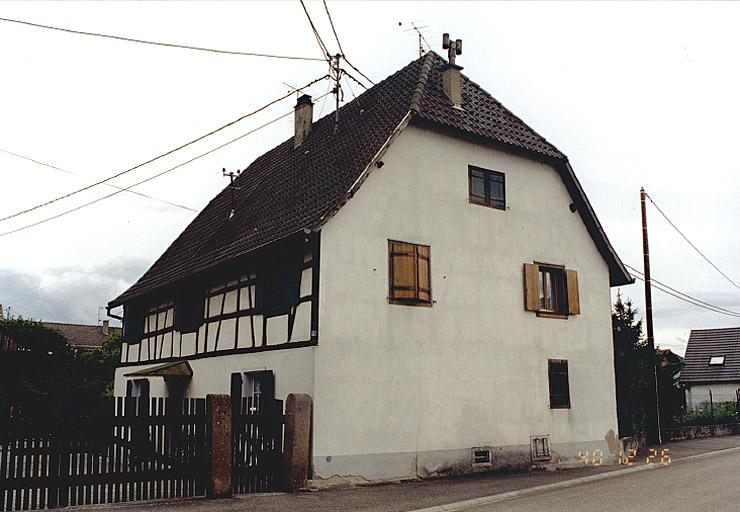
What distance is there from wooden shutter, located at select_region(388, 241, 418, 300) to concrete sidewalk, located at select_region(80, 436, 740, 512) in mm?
3777

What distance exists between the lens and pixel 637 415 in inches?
938

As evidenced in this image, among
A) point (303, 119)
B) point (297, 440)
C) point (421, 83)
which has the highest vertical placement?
point (303, 119)

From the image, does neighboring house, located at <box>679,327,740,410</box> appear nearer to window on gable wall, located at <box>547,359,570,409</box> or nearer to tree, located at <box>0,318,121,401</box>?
window on gable wall, located at <box>547,359,570,409</box>

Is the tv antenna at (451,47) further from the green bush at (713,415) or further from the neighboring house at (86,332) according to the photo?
→ the neighboring house at (86,332)

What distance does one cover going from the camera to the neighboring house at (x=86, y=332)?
258 ft

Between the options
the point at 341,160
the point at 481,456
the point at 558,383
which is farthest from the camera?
the point at 558,383

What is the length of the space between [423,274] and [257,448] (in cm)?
539

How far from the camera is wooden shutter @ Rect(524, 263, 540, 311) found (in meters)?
18.2

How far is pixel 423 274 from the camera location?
16.3m

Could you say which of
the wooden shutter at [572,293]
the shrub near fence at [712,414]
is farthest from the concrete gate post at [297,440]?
the shrub near fence at [712,414]

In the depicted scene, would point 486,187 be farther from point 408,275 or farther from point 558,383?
point 558,383

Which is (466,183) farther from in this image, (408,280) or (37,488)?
(37,488)

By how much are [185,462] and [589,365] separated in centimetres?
1131

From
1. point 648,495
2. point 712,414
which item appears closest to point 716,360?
point 712,414
